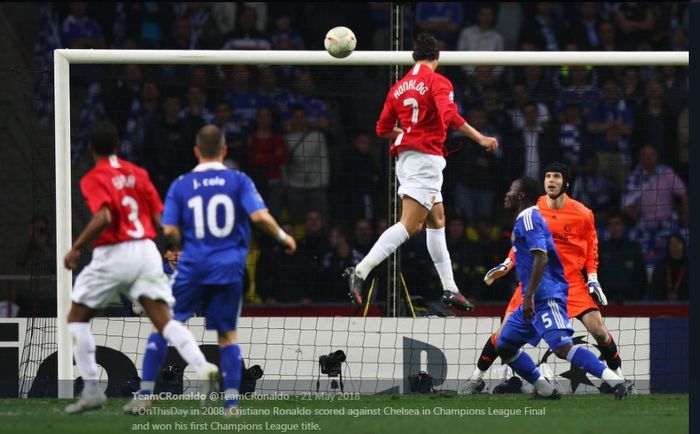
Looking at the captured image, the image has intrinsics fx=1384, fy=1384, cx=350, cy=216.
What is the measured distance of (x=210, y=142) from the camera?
32.0 ft

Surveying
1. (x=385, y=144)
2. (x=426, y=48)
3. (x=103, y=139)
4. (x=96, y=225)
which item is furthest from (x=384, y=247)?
(x=385, y=144)

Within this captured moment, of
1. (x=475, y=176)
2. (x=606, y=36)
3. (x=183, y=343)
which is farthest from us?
(x=606, y=36)

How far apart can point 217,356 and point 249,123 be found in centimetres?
455

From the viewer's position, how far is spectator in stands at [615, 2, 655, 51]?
1897 centimetres

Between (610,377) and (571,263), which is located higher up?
(571,263)

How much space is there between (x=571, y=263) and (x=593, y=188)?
15.8ft

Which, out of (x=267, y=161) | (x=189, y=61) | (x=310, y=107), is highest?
(x=189, y=61)

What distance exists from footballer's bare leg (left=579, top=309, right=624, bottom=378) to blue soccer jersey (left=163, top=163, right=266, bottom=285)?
398cm

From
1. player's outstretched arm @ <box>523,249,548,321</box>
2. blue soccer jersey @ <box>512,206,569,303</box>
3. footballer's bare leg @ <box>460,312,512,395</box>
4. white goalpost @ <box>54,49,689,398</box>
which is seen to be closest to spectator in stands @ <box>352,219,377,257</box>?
footballer's bare leg @ <box>460,312,512,395</box>

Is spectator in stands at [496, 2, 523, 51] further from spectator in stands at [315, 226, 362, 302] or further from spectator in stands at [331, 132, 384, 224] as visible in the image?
spectator in stands at [315, 226, 362, 302]

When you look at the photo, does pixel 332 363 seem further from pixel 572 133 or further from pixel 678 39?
pixel 678 39

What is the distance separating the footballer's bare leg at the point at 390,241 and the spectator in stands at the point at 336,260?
2980 mm

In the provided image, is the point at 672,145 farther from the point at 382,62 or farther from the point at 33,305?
the point at 33,305

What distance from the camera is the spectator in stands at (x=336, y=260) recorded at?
590 inches
